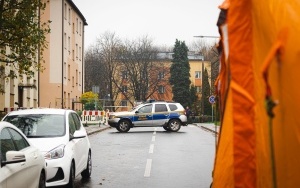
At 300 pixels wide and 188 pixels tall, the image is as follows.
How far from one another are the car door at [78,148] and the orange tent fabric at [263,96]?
6.75 meters

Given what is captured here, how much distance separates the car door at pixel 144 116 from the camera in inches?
1272

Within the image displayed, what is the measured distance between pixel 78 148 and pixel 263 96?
762cm

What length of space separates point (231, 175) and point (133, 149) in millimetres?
16419

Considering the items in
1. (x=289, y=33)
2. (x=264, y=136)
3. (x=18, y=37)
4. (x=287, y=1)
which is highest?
(x=18, y=37)

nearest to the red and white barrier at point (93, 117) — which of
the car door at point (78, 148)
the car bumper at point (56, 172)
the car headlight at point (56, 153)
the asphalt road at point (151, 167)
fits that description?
the asphalt road at point (151, 167)

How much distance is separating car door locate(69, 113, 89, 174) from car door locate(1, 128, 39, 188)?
8.68ft

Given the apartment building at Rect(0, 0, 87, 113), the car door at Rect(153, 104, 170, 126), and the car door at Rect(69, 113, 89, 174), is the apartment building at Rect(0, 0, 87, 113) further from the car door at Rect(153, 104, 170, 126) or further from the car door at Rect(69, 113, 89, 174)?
the car door at Rect(69, 113, 89, 174)

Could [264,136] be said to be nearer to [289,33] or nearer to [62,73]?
[289,33]

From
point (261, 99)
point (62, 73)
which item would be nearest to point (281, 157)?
point (261, 99)

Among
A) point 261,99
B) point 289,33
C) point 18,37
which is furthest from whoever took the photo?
point 18,37

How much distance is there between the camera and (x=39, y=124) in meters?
10.2

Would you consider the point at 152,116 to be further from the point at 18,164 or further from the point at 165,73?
the point at 165,73

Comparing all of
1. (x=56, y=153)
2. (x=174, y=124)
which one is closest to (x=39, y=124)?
(x=56, y=153)

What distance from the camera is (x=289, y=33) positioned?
106 inches
